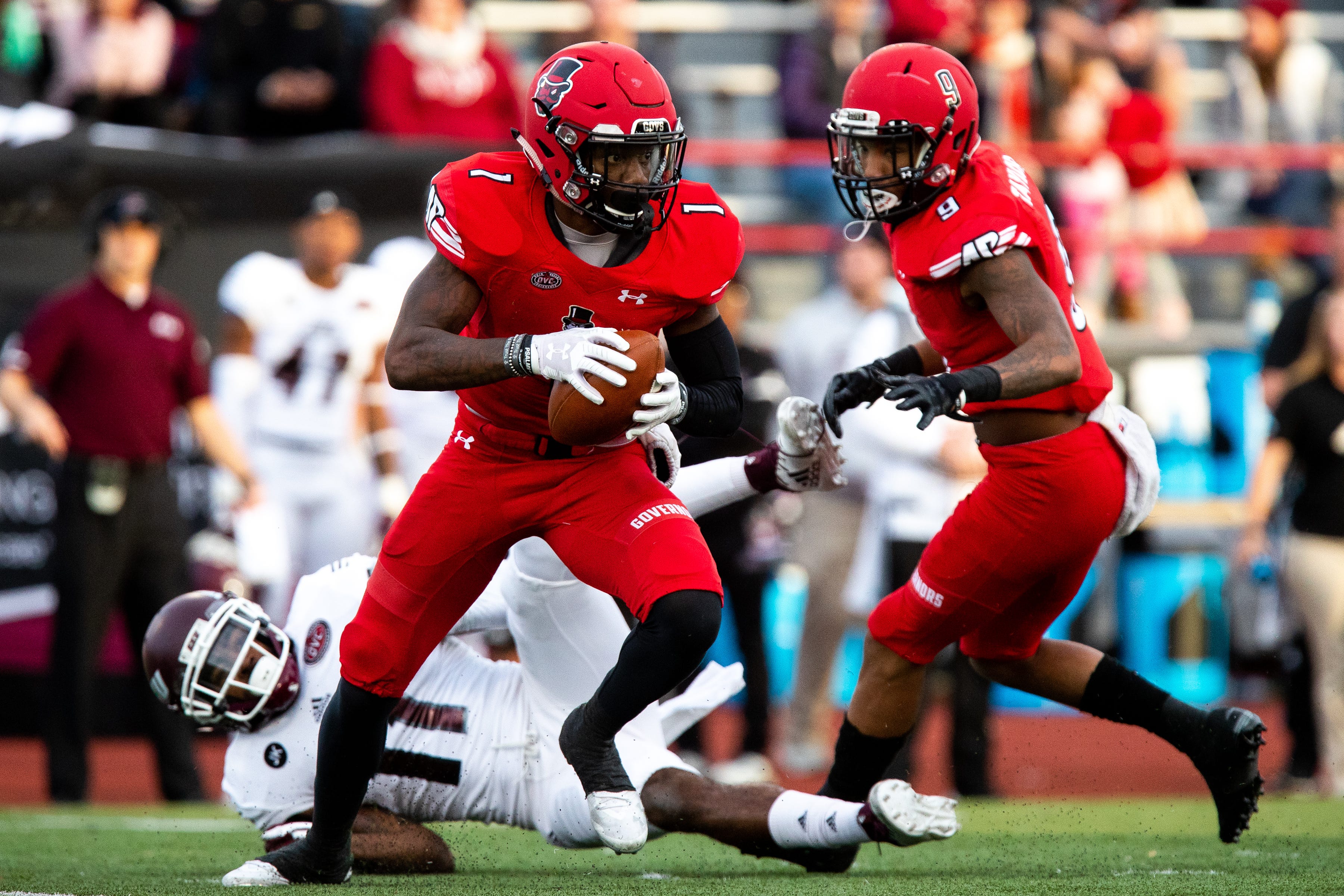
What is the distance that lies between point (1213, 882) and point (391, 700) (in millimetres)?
1893

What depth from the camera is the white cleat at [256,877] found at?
149 inches

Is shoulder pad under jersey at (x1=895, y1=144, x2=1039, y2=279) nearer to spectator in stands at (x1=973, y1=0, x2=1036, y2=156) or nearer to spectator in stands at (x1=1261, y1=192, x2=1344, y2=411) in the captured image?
spectator in stands at (x1=1261, y1=192, x2=1344, y2=411)

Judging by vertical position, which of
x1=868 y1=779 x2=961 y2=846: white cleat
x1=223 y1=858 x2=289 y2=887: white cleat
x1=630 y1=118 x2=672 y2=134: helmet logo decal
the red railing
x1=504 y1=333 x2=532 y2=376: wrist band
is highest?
the red railing

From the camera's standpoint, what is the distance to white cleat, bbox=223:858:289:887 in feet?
12.4

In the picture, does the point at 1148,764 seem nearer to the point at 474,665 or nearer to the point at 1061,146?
the point at 1061,146

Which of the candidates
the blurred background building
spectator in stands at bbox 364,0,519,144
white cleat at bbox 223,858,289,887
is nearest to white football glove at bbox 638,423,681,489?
white cleat at bbox 223,858,289,887

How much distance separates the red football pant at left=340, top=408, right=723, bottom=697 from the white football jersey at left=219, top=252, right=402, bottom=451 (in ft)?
11.1

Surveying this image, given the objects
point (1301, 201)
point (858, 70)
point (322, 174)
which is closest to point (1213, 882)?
point (858, 70)

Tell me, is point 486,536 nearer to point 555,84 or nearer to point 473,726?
point 473,726

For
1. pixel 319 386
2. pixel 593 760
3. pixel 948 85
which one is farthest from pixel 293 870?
pixel 319 386

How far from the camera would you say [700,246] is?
146 inches

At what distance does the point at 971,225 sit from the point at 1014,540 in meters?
0.74

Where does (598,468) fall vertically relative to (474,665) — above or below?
above

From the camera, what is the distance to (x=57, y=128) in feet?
25.1
